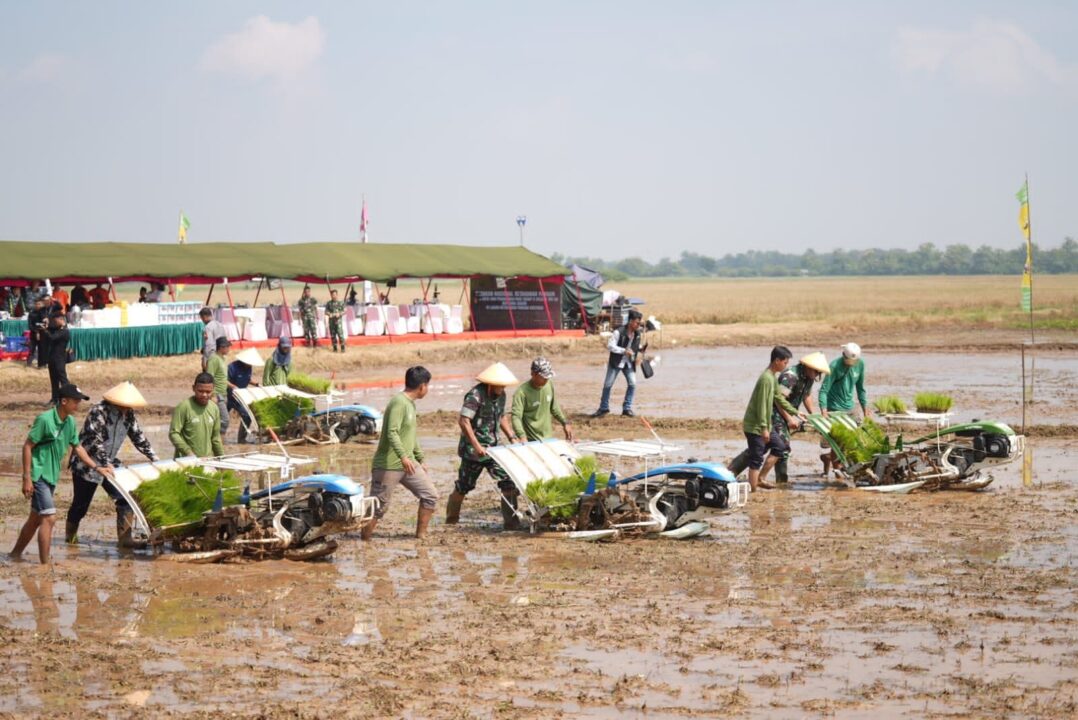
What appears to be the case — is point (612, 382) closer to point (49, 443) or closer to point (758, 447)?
point (758, 447)

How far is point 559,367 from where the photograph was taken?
110ft

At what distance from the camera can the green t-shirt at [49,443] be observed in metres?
10.6

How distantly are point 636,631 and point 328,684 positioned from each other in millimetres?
2081

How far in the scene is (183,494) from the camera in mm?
11031

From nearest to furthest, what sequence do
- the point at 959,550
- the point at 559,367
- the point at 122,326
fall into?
the point at 959,550, the point at 122,326, the point at 559,367

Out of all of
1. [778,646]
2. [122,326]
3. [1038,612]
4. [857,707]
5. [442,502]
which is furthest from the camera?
[122,326]

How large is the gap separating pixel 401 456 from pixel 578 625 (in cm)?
308

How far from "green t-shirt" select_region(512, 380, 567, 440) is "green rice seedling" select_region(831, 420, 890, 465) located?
11.2 ft

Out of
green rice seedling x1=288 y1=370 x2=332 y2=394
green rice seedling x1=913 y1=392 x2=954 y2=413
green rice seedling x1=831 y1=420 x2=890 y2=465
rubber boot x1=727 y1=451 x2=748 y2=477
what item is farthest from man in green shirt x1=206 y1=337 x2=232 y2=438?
green rice seedling x1=913 y1=392 x2=954 y2=413

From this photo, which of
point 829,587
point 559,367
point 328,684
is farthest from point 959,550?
point 559,367

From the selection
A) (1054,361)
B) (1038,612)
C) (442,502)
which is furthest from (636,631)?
(1054,361)

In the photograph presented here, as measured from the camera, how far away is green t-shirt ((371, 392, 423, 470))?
1140 cm

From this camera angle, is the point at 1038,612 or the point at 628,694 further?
the point at 1038,612

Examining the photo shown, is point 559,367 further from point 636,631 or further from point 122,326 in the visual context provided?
point 636,631
